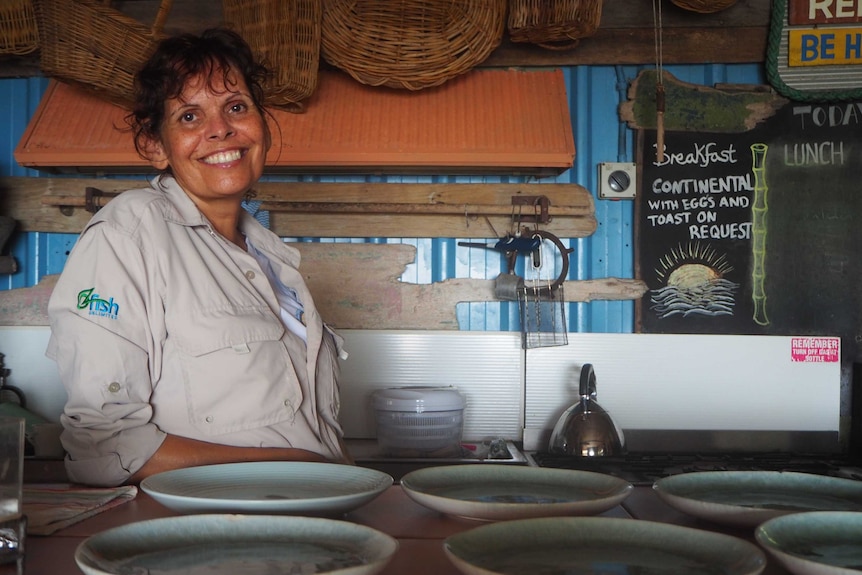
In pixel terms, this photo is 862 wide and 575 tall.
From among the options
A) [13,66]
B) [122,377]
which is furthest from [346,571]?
[13,66]

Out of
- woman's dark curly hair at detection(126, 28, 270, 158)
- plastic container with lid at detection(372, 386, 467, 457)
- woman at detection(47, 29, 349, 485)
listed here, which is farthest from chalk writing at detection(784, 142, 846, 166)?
woman's dark curly hair at detection(126, 28, 270, 158)

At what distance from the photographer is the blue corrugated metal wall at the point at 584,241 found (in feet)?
10.5

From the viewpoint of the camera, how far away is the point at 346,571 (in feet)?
2.49

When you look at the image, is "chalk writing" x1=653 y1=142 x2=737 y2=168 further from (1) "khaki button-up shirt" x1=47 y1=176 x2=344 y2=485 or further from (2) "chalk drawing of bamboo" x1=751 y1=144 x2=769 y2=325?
(1) "khaki button-up shirt" x1=47 y1=176 x2=344 y2=485

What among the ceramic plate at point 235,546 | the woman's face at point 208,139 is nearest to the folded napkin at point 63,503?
the ceramic plate at point 235,546

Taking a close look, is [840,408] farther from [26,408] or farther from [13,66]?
[13,66]

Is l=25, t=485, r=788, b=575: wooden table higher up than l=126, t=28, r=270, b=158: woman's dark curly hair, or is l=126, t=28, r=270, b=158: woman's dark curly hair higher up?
l=126, t=28, r=270, b=158: woman's dark curly hair

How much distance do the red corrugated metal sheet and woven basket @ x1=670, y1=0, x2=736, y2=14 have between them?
20.5 inches

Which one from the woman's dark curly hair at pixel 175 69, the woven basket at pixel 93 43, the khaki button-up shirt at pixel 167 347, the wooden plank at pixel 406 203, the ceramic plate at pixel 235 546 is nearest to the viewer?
the ceramic plate at pixel 235 546

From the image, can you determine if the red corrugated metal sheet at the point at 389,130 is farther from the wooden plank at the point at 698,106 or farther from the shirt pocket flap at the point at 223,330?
the shirt pocket flap at the point at 223,330

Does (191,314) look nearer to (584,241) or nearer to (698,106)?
(584,241)

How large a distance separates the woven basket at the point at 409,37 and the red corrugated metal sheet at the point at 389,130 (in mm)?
144

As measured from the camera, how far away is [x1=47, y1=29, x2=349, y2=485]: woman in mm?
1507

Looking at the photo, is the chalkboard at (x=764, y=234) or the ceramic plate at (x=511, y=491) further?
the chalkboard at (x=764, y=234)
